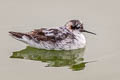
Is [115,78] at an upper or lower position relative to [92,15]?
lower

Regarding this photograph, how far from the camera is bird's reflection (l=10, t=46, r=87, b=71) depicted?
51.0ft

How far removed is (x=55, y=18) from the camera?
17844 mm

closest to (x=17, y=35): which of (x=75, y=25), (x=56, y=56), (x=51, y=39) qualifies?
(x=51, y=39)

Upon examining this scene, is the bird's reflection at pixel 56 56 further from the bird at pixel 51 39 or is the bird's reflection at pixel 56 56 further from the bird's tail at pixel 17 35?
the bird's tail at pixel 17 35

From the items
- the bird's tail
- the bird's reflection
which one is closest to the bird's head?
the bird's reflection

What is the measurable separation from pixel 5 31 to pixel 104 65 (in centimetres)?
379

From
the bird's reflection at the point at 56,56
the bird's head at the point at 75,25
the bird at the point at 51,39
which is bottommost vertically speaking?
the bird's reflection at the point at 56,56

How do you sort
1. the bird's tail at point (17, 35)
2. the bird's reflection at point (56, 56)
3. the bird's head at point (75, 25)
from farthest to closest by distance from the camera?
the bird's head at point (75, 25) < the bird's tail at point (17, 35) < the bird's reflection at point (56, 56)

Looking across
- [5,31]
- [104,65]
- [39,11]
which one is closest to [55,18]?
[39,11]

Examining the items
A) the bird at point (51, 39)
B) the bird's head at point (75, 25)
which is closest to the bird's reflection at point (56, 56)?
the bird at point (51, 39)

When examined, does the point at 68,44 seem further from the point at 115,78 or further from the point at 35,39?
the point at 115,78

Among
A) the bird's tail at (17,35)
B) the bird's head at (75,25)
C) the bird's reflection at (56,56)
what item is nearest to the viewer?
the bird's reflection at (56,56)

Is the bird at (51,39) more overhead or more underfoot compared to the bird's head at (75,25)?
more underfoot

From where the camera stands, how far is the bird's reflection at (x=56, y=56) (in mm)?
15555
